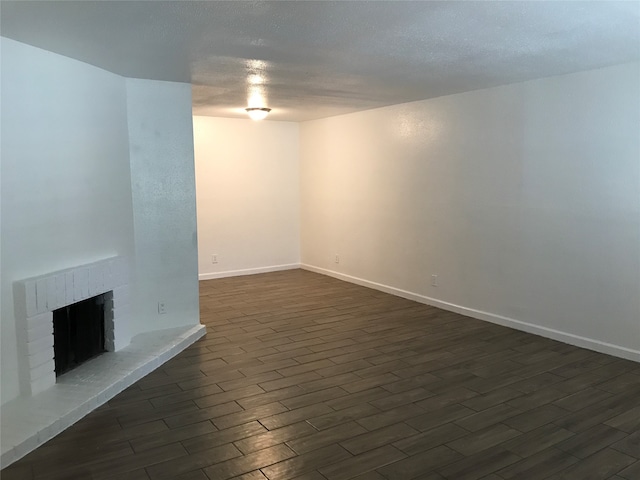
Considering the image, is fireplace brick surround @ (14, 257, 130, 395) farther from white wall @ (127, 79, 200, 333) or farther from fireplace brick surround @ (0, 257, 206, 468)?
white wall @ (127, 79, 200, 333)

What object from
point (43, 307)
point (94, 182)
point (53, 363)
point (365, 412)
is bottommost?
point (365, 412)

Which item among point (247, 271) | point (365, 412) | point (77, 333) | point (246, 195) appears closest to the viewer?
point (365, 412)

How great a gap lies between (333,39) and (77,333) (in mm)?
2742

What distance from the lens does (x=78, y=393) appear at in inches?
129

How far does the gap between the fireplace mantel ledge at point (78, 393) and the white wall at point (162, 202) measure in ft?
1.07

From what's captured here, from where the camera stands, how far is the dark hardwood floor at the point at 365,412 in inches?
103

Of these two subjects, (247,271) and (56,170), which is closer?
(56,170)

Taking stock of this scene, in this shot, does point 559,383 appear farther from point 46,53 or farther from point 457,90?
point 46,53

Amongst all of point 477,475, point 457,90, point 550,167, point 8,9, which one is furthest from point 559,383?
point 8,9

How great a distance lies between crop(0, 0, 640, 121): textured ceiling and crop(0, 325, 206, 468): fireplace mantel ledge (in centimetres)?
216

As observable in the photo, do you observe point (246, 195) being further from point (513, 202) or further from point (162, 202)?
point (513, 202)

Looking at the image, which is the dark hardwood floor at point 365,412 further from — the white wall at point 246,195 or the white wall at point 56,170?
the white wall at point 246,195

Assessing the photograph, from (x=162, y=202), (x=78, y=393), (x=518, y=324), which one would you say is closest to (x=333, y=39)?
(x=162, y=202)

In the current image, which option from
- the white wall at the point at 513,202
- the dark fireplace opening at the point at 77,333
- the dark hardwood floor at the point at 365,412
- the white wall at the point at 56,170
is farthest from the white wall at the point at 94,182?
the white wall at the point at 513,202
